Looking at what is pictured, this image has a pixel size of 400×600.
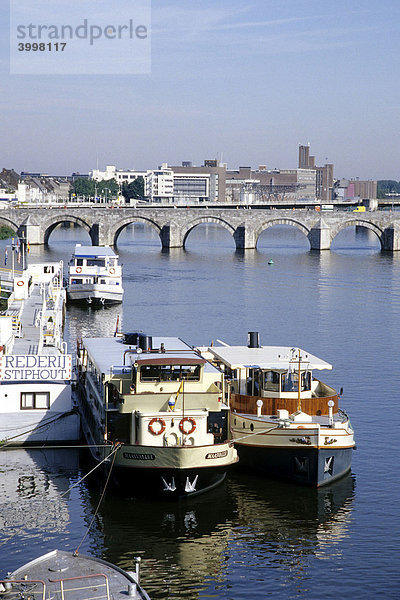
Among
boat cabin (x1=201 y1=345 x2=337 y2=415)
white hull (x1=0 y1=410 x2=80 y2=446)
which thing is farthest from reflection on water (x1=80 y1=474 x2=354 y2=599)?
white hull (x1=0 y1=410 x2=80 y2=446)

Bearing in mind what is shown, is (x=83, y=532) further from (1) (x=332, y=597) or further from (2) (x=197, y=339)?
(2) (x=197, y=339)

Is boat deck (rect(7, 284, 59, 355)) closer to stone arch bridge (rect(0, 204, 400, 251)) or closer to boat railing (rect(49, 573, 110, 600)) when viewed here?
boat railing (rect(49, 573, 110, 600))

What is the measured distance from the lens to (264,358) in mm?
32938

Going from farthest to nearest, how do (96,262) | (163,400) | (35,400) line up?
1. (96,262)
2. (35,400)
3. (163,400)

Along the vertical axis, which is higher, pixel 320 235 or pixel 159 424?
pixel 320 235

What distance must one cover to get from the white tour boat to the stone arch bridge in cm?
11375

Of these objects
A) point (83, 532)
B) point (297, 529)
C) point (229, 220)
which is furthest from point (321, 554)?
point (229, 220)

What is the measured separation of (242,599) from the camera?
21781 mm

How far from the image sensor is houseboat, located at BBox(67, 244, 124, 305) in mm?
75750

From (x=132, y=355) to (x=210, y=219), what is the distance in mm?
105197

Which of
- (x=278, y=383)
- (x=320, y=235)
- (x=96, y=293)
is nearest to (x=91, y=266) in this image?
(x=96, y=293)

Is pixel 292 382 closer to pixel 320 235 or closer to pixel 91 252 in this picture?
pixel 91 252

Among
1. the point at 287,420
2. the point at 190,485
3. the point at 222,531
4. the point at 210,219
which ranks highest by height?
the point at 210,219

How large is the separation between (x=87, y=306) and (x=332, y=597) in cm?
5624
